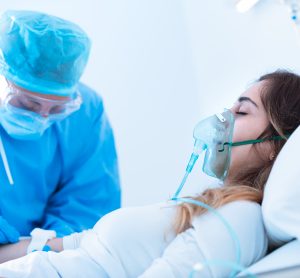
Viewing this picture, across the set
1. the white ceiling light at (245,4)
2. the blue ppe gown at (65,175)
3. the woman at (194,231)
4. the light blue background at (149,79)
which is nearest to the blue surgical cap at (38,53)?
the blue ppe gown at (65,175)

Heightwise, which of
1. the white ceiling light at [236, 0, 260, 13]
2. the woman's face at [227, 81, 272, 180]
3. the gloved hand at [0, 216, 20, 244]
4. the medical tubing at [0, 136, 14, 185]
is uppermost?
the white ceiling light at [236, 0, 260, 13]

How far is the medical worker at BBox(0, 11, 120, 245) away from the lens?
157 cm

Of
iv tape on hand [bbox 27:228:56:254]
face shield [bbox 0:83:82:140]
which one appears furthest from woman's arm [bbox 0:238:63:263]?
face shield [bbox 0:83:82:140]

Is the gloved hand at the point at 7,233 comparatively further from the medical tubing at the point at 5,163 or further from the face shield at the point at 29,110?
the face shield at the point at 29,110

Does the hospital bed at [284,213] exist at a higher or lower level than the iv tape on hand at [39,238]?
higher

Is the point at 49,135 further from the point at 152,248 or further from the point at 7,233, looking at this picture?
the point at 152,248

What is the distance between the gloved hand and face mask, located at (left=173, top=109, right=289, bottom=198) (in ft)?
2.33

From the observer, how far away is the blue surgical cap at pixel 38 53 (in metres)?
1.56

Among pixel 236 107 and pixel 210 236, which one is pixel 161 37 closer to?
pixel 236 107

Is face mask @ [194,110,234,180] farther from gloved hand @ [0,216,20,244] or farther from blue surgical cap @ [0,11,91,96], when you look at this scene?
gloved hand @ [0,216,20,244]

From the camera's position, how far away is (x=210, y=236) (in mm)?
968

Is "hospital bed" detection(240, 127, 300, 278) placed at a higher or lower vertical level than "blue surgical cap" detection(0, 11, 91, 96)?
lower

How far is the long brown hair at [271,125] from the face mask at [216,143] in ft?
Answer: 0.12

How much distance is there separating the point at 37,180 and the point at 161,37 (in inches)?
53.0
